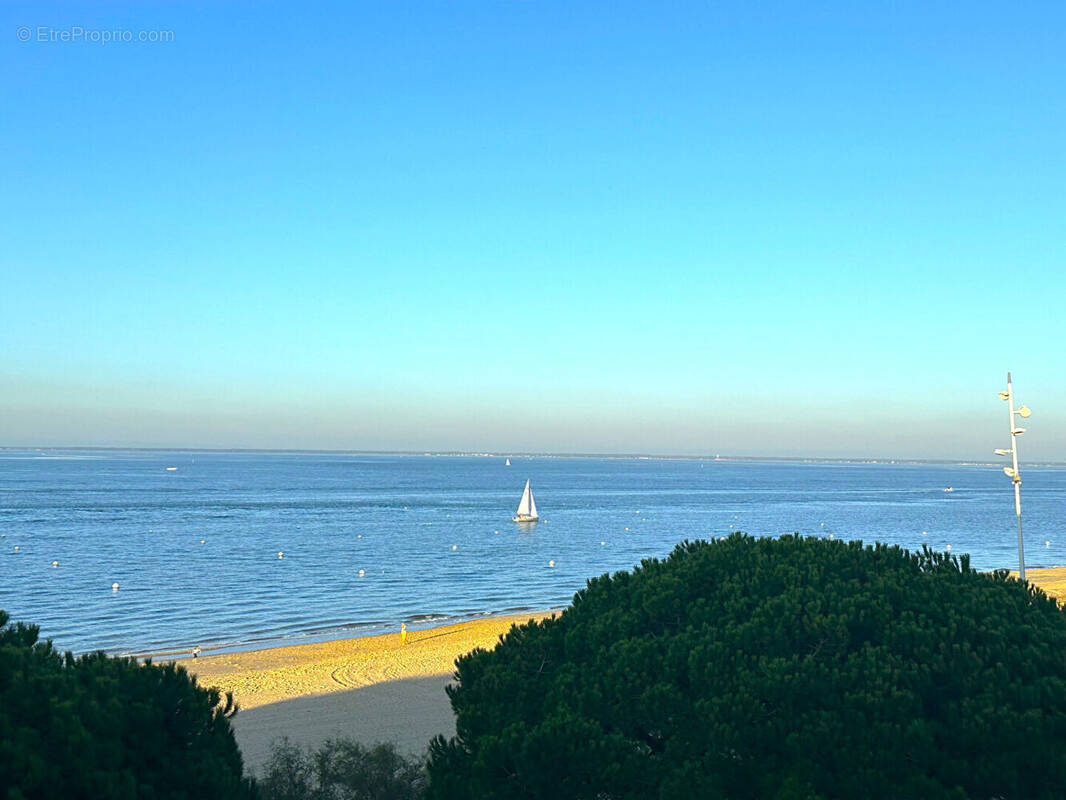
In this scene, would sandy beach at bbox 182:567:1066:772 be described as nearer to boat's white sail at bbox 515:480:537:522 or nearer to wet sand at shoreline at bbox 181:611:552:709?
wet sand at shoreline at bbox 181:611:552:709

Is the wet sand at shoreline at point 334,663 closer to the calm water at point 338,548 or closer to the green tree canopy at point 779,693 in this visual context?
the calm water at point 338,548

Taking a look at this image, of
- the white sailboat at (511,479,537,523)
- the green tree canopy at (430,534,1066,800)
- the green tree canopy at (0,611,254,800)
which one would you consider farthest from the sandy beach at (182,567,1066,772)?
the white sailboat at (511,479,537,523)

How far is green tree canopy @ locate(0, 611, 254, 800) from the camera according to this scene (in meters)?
8.30

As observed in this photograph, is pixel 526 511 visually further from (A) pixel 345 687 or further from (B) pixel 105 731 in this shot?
(B) pixel 105 731

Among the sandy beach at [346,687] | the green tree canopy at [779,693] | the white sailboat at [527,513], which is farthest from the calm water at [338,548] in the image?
the green tree canopy at [779,693]

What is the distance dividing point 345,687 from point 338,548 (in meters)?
51.9

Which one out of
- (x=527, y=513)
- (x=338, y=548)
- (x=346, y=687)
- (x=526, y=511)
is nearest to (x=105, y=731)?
(x=346, y=687)

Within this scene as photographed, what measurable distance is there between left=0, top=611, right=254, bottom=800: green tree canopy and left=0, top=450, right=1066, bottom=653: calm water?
34.5 meters

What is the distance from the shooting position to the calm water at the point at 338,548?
50.1 meters

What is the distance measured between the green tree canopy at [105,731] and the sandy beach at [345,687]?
10009 mm

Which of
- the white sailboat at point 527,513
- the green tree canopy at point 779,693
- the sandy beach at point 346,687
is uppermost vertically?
the green tree canopy at point 779,693

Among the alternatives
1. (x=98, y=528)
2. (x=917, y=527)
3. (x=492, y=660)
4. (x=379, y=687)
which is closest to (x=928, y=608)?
(x=492, y=660)

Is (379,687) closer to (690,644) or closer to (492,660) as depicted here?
(492,660)

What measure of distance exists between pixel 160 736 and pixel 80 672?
3.90 feet
